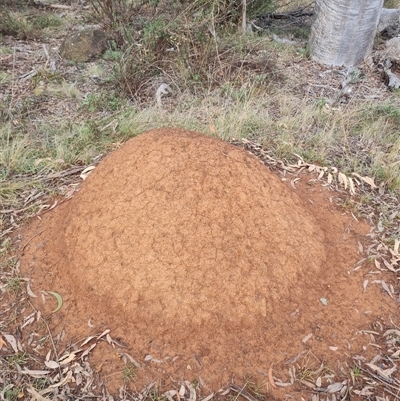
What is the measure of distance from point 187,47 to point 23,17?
2.82 meters

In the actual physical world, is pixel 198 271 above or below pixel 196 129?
above

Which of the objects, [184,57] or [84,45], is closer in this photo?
[184,57]

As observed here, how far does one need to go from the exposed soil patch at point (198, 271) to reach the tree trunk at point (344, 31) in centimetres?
346

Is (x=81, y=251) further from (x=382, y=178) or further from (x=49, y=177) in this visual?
(x=382, y=178)

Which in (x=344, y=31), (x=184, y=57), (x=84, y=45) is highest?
(x=344, y=31)

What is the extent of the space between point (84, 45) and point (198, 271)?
4.13 metres

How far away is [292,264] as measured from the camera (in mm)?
2062

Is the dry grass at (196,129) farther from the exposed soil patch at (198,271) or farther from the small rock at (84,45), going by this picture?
the small rock at (84,45)

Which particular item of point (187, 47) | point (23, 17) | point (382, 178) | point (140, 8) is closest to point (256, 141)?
point (382, 178)

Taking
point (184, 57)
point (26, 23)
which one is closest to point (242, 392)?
point (184, 57)

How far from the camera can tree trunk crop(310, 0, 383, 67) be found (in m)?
4.86

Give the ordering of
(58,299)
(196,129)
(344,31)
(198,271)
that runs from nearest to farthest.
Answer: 1. (198,271)
2. (58,299)
3. (196,129)
4. (344,31)

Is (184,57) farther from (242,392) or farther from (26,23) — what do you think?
(242,392)

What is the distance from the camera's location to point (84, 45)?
5.23m
